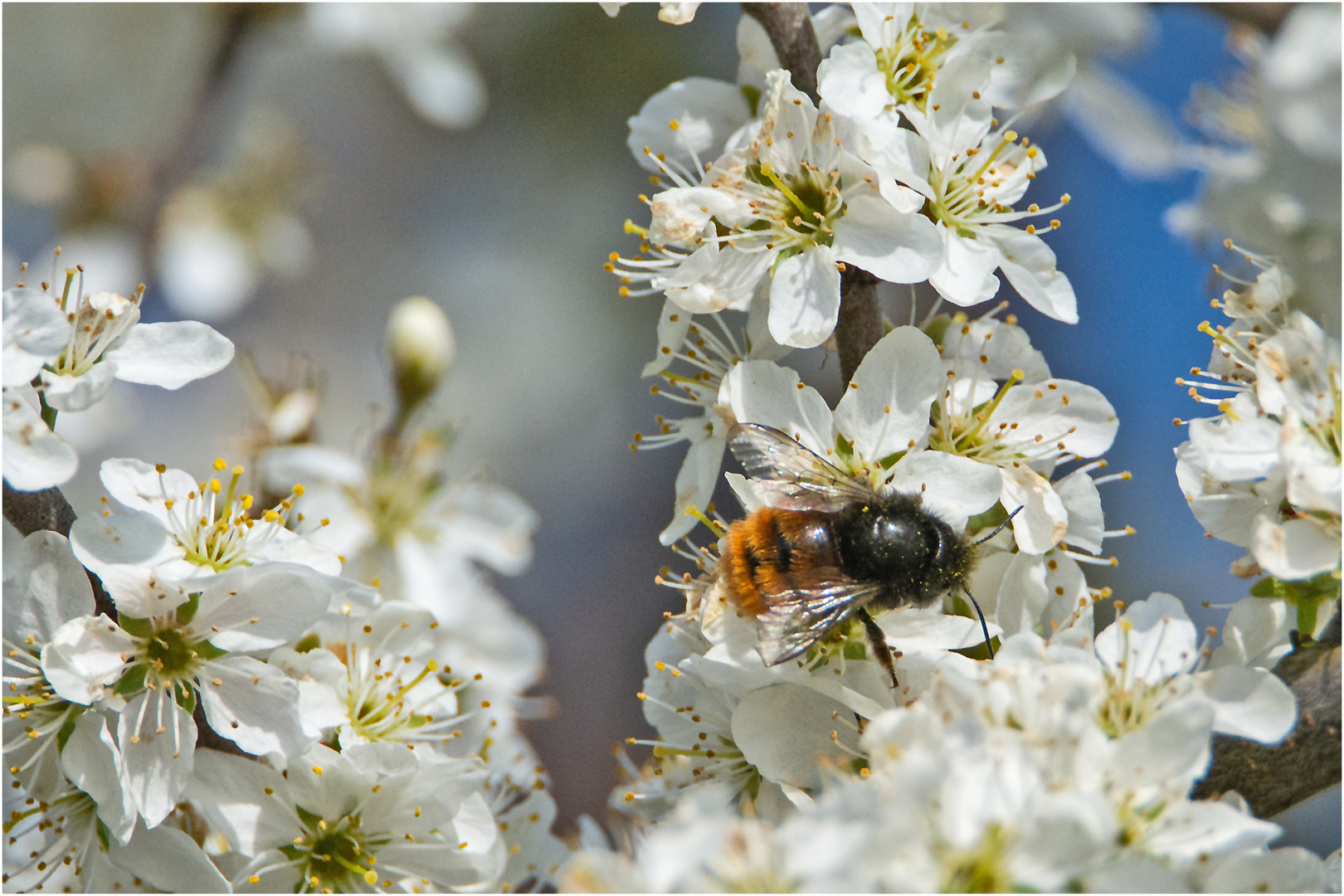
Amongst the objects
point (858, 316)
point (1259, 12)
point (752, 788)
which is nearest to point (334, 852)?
point (752, 788)

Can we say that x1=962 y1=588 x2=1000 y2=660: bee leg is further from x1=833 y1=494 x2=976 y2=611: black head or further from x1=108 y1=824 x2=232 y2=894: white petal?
x1=108 y1=824 x2=232 y2=894: white petal

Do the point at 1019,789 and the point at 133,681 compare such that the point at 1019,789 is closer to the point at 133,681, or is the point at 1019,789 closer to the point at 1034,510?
the point at 1034,510

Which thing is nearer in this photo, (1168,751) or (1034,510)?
(1168,751)

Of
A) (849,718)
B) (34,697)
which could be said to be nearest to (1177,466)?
(849,718)

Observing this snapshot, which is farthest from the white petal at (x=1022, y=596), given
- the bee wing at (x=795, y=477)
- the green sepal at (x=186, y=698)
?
the green sepal at (x=186, y=698)

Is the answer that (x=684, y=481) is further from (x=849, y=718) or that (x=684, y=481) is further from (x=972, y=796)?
(x=972, y=796)
